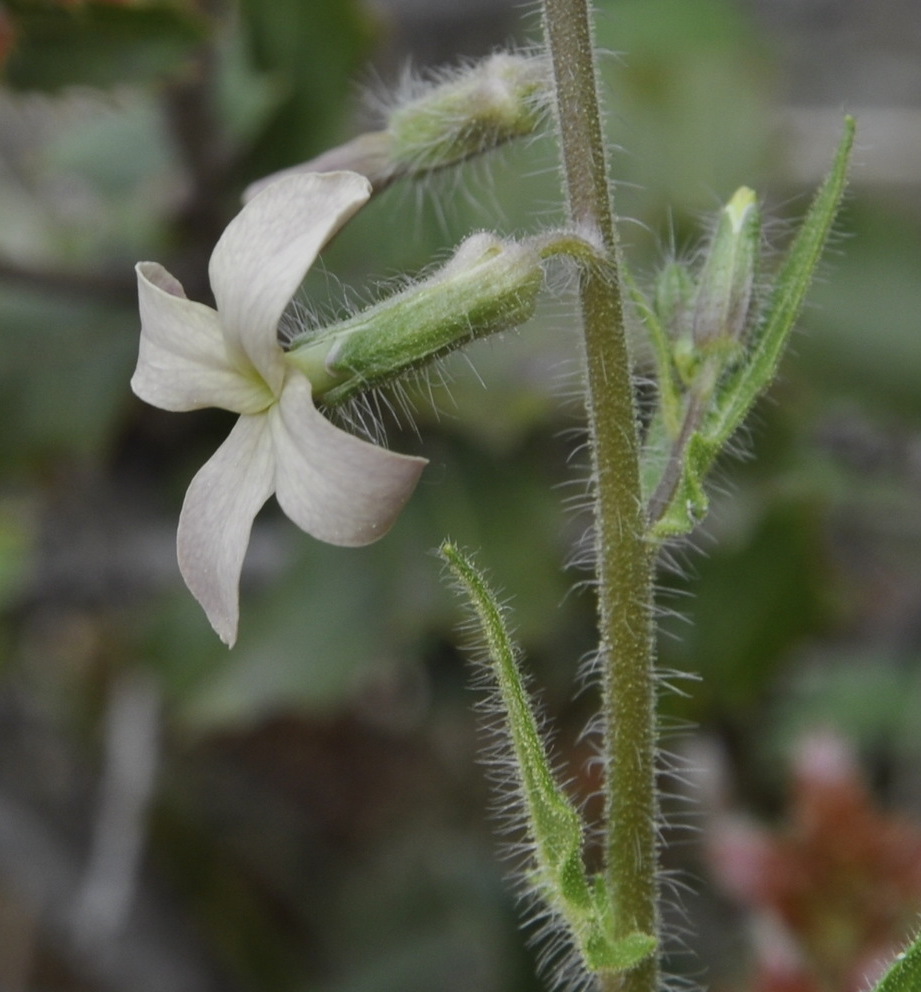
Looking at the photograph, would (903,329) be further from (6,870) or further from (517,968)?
(6,870)

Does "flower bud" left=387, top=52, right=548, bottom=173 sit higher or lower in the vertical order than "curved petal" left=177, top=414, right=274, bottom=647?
higher

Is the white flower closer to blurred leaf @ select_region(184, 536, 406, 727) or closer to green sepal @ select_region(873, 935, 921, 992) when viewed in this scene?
green sepal @ select_region(873, 935, 921, 992)

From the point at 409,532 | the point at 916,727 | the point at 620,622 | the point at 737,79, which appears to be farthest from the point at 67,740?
the point at 620,622

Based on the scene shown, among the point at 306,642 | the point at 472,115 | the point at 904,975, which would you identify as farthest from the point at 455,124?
the point at 306,642

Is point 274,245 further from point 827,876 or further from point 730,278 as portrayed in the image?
point 827,876

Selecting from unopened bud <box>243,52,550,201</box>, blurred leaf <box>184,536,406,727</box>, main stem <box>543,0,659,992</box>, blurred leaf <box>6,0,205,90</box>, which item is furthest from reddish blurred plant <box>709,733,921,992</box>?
blurred leaf <box>6,0,205,90</box>

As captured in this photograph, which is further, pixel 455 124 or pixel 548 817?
pixel 455 124

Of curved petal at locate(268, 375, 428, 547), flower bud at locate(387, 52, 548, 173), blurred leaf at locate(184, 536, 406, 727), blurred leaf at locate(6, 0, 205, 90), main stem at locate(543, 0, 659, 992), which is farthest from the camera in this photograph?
blurred leaf at locate(184, 536, 406, 727)
